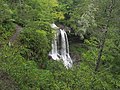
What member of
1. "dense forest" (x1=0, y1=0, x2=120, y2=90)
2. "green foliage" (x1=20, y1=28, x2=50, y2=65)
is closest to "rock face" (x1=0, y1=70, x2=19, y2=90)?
"dense forest" (x1=0, y1=0, x2=120, y2=90)

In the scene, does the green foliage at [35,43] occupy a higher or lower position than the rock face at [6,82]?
lower

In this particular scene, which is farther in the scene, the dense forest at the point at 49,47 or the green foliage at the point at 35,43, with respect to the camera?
the green foliage at the point at 35,43

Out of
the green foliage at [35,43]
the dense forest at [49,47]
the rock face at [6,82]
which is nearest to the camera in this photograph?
the rock face at [6,82]

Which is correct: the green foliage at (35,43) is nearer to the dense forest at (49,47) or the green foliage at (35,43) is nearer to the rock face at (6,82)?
the dense forest at (49,47)

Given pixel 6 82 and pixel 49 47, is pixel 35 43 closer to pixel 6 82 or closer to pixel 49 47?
pixel 49 47

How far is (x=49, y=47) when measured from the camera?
1945 centimetres

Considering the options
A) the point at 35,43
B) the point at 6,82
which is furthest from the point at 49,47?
the point at 6,82

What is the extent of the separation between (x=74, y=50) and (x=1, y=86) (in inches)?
853

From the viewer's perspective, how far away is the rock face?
8195 millimetres

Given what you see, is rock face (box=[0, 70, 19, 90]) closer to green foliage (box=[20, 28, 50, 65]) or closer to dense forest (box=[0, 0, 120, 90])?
dense forest (box=[0, 0, 120, 90])

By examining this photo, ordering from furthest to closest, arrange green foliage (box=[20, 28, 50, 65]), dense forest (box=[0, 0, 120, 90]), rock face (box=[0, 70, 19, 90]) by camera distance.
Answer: green foliage (box=[20, 28, 50, 65]) < dense forest (box=[0, 0, 120, 90]) < rock face (box=[0, 70, 19, 90])

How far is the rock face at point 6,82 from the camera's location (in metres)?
8.19

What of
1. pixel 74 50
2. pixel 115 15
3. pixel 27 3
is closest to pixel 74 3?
pixel 74 50

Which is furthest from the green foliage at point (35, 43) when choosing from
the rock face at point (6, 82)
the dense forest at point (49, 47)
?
the rock face at point (6, 82)
